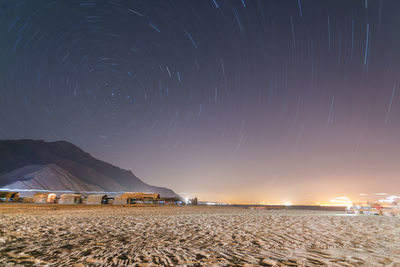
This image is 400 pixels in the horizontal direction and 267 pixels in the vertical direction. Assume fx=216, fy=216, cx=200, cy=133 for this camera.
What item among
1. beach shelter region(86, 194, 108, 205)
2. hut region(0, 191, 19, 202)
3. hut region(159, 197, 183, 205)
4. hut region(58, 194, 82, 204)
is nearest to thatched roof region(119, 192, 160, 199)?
beach shelter region(86, 194, 108, 205)

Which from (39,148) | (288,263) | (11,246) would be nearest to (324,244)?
(288,263)

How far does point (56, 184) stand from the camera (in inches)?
3201

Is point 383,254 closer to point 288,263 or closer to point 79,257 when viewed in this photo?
point 288,263

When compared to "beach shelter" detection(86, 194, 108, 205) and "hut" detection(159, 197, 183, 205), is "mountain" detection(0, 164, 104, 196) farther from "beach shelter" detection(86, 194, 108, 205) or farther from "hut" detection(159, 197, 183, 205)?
"hut" detection(159, 197, 183, 205)

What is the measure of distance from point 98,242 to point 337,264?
5901 mm

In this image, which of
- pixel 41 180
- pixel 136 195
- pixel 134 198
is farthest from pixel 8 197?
pixel 41 180

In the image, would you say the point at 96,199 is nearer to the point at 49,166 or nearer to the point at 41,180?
the point at 41,180

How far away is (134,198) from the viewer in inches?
1387

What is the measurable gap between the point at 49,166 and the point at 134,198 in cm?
7236

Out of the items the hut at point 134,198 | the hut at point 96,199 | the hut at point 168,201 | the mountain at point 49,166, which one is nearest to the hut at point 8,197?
the hut at point 96,199

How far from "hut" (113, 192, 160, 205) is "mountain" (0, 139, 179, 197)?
60.3 meters

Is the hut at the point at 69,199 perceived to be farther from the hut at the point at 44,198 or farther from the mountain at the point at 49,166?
the mountain at the point at 49,166

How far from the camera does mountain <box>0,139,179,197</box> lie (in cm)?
8381

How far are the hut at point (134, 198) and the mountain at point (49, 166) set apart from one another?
60.3m
